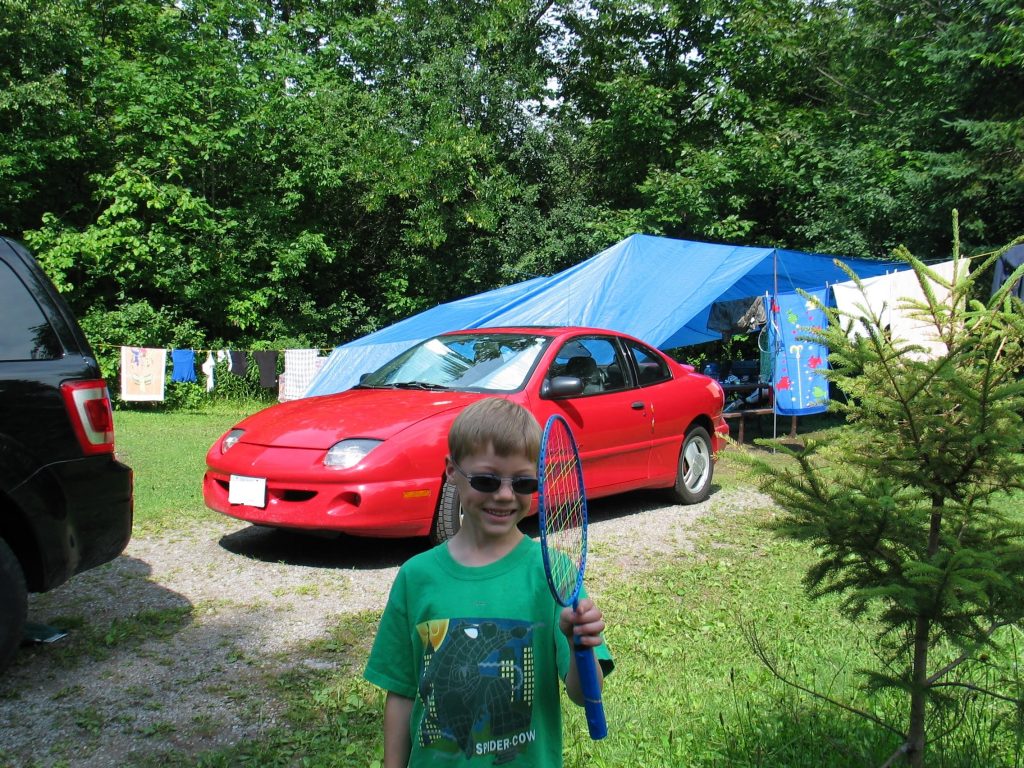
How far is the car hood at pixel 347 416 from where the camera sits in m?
5.57

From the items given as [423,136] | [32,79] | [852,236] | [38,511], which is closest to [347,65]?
[423,136]

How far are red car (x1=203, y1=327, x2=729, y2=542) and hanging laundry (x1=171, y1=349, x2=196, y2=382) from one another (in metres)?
11.0

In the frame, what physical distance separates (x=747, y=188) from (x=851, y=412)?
764 inches

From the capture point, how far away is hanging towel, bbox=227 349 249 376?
17156 millimetres

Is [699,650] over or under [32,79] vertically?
under

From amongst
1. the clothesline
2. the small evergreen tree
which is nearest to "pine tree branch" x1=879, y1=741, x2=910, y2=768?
the small evergreen tree

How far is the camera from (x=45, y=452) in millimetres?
3781

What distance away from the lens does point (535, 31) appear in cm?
2408

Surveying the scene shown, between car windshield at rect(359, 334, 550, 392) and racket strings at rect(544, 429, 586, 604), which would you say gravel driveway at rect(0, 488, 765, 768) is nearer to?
car windshield at rect(359, 334, 550, 392)

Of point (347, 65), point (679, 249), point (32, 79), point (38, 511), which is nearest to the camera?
point (38, 511)

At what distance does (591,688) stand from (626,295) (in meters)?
10.0

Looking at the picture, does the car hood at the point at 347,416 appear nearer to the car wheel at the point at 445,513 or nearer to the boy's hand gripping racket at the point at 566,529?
the car wheel at the point at 445,513

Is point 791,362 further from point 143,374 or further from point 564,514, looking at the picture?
point 143,374

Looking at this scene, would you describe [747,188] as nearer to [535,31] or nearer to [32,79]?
[535,31]
